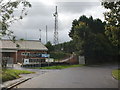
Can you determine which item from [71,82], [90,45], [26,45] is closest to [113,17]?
[71,82]

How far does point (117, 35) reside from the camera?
28000 mm

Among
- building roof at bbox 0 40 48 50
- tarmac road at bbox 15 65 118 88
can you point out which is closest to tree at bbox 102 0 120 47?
tarmac road at bbox 15 65 118 88

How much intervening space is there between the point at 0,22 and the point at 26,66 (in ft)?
107

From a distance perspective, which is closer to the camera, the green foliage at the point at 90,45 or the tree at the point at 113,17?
the tree at the point at 113,17

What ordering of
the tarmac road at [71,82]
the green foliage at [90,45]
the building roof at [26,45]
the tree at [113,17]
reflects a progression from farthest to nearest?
the building roof at [26,45] → the green foliage at [90,45] → the tree at [113,17] → the tarmac road at [71,82]

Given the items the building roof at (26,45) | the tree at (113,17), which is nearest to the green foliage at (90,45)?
the building roof at (26,45)

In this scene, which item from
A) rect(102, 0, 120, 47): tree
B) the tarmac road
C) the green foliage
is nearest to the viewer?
the tarmac road

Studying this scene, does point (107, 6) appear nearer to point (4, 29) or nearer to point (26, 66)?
point (4, 29)

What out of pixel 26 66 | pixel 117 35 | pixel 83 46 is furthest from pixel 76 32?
pixel 117 35

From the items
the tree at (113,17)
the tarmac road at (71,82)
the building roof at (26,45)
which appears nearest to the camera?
the tarmac road at (71,82)

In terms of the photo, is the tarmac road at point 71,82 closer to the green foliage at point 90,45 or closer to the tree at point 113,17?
the tree at point 113,17

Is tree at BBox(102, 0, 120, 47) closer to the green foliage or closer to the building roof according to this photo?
the green foliage

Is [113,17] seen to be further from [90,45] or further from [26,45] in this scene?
[26,45]

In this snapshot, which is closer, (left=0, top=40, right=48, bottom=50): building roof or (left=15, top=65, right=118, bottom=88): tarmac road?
(left=15, top=65, right=118, bottom=88): tarmac road
